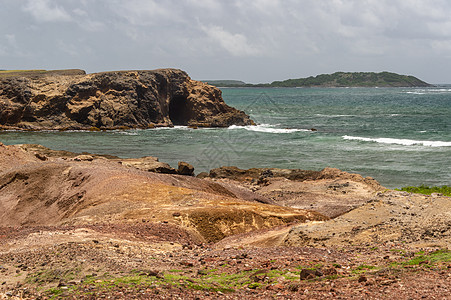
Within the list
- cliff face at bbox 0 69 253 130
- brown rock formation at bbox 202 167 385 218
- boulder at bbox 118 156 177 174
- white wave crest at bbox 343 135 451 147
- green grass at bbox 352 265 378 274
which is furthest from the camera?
cliff face at bbox 0 69 253 130

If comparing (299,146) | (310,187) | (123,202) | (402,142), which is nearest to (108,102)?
(299,146)

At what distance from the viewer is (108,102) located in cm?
6256

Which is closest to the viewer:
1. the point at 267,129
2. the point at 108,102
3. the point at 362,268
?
the point at 362,268

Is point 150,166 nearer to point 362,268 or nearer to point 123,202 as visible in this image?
point 123,202

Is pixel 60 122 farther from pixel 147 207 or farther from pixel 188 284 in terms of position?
pixel 188 284

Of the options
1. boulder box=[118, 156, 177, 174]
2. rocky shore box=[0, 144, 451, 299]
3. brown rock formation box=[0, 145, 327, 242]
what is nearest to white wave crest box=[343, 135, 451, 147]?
boulder box=[118, 156, 177, 174]

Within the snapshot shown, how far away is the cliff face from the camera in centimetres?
6106

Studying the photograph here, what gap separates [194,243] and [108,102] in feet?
171

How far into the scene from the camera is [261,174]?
31.3 m

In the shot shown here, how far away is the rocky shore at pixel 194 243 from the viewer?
791 cm

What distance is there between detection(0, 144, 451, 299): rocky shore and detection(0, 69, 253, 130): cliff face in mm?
42462

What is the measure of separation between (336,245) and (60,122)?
5498 cm

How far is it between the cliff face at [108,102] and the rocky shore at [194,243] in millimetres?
42462

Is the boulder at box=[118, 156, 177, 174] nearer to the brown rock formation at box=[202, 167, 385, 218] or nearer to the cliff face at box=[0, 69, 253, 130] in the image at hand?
the brown rock formation at box=[202, 167, 385, 218]
